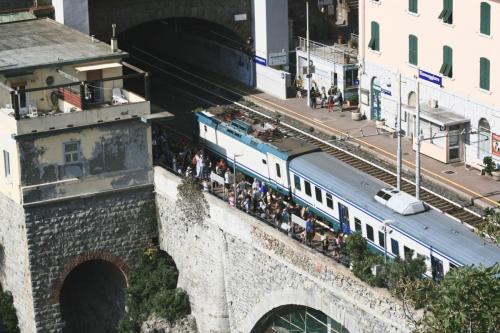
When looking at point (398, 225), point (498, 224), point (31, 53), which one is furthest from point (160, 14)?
point (498, 224)

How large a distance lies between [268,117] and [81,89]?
19540 mm

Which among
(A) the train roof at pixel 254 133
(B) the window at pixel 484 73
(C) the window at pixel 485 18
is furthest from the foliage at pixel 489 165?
(A) the train roof at pixel 254 133

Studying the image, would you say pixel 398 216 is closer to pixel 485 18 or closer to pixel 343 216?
pixel 343 216

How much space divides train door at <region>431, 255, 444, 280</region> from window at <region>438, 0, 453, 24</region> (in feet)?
84.9

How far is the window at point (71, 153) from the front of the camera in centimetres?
8588

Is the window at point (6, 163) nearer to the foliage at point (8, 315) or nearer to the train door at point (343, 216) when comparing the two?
the foliage at point (8, 315)

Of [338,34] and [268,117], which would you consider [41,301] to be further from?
[338,34]

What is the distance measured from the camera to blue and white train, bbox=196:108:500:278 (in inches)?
2820

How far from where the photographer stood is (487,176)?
91062 millimetres

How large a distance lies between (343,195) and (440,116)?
16050 mm

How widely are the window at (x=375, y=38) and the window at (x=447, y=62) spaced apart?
7.72 meters

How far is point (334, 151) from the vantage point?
9419cm

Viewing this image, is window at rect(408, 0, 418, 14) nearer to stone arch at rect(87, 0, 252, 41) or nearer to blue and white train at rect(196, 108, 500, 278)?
blue and white train at rect(196, 108, 500, 278)

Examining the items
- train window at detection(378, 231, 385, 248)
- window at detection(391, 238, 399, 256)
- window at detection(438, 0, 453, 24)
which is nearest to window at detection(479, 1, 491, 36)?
window at detection(438, 0, 453, 24)
